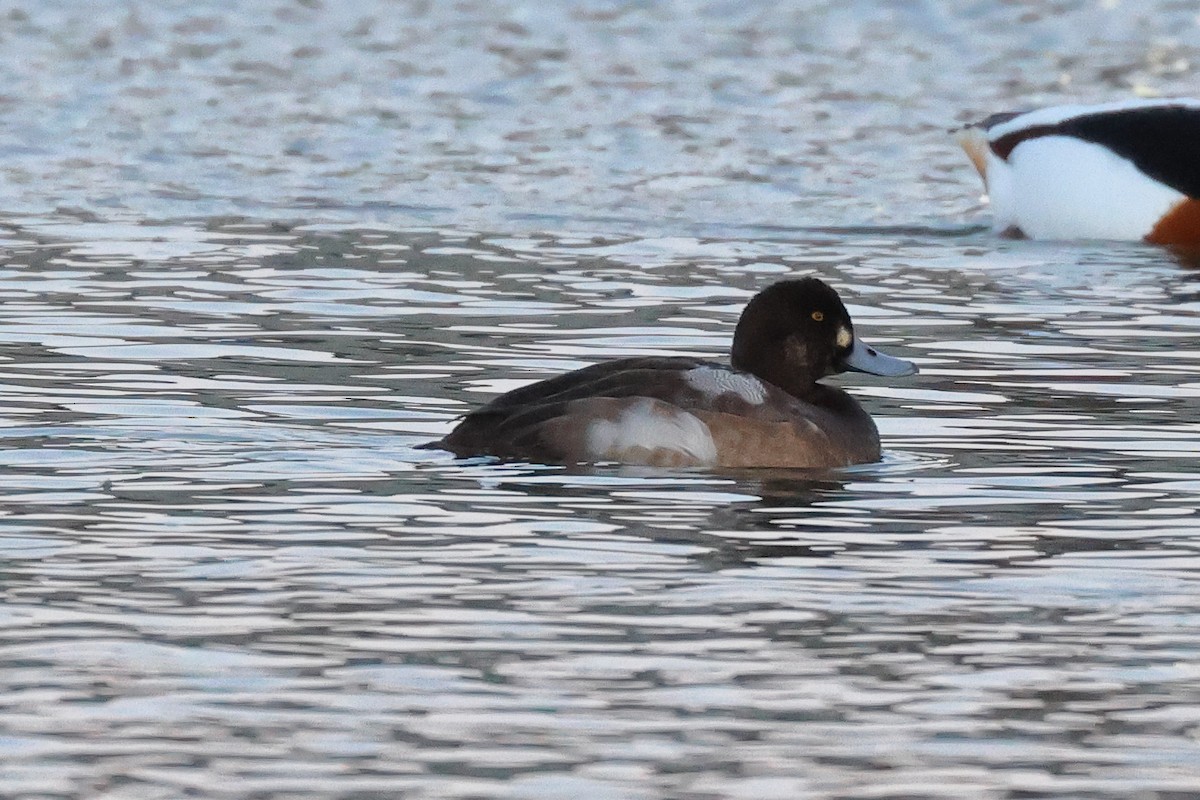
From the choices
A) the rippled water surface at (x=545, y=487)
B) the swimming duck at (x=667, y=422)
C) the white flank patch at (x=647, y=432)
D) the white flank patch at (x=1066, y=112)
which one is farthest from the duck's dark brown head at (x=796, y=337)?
the white flank patch at (x=1066, y=112)

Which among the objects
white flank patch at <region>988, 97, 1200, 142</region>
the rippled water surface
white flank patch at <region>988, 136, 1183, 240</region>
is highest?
white flank patch at <region>988, 97, 1200, 142</region>

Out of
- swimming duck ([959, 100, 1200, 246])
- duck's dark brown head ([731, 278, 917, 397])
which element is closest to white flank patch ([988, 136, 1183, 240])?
swimming duck ([959, 100, 1200, 246])

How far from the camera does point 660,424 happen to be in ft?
30.0

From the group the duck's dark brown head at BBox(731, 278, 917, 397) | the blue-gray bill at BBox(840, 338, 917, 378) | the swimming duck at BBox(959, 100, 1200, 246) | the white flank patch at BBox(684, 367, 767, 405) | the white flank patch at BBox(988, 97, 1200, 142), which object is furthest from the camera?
the white flank patch at BBox(988, 97, 1200, 142)

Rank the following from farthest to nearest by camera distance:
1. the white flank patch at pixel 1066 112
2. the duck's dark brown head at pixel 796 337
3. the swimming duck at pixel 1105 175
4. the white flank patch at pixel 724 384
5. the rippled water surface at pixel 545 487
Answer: the white flank patch at pixel 1066 112, the swimming duck at pixel 1105 175, the duck's dark brown head at pixel 796 337, the white flank patch at pixel 724 384, the rippled water surface at pixel 545 487

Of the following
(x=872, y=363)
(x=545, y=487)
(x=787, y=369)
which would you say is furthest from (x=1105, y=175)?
(x=545, y=487)

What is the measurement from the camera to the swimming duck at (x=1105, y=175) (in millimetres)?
15938

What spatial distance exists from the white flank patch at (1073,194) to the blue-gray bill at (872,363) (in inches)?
245

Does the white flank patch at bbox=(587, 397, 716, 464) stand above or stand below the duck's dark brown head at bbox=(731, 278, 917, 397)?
below

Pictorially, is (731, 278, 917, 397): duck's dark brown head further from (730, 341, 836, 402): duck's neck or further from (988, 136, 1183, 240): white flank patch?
(988, 136, 1183, 240): white flank patch

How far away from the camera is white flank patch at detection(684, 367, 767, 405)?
9305mm

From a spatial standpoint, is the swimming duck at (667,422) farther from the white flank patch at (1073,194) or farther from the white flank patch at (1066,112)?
the white flank patch at (1066,112)

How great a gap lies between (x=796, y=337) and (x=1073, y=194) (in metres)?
6.70

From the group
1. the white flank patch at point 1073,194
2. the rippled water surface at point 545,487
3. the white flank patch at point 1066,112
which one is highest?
the white flank patch at point 1066,112
